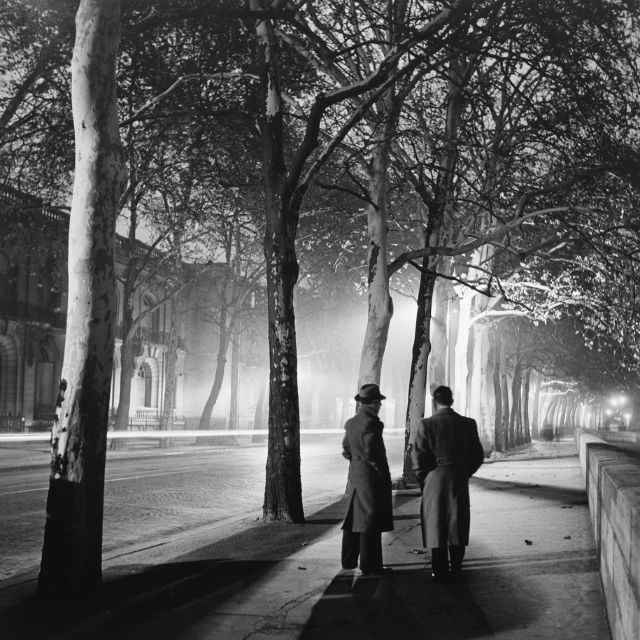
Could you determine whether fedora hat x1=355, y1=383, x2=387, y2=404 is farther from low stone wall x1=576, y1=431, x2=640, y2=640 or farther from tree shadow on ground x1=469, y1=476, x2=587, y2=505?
tree shadow on ground x1=469, y1=476, x2=587, y2=505

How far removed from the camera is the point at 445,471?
796 centimetres

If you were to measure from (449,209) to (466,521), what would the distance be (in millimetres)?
14216

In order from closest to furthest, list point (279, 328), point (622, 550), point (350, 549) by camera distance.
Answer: point (622, 550) → point (350, 549) → point (279, 328)

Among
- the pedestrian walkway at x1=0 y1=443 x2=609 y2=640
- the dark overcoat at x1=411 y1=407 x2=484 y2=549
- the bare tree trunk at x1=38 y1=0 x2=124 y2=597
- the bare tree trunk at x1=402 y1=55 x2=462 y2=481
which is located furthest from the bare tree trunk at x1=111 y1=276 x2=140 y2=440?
the dark overcoat at x1=411 y1=407 x2=484 y2=549

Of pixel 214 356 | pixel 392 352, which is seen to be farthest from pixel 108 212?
pixel 214 356

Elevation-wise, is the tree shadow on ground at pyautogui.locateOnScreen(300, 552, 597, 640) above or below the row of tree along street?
below

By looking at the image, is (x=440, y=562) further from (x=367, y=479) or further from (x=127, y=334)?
(x=127, y=334)

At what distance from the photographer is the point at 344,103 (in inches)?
732

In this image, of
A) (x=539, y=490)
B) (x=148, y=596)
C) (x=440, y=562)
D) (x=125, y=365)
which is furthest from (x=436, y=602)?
(x=125, y=365)

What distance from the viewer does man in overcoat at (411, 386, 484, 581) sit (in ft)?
25.8

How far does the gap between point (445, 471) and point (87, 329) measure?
326 cm

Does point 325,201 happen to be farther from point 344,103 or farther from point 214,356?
point 214,356

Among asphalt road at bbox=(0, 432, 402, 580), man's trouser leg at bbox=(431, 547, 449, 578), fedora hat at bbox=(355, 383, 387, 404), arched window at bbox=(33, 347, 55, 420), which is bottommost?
asphalt road at bbox=(0, 432, 402, 580)

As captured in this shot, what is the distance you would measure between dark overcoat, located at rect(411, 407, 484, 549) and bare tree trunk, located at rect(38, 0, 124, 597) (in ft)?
8.85
